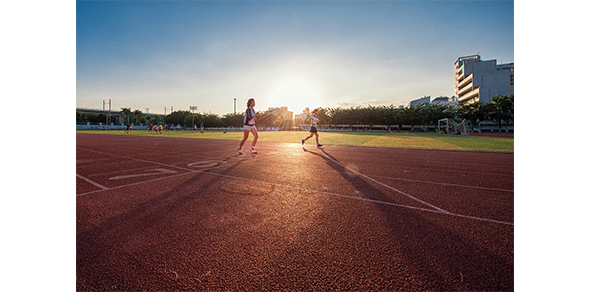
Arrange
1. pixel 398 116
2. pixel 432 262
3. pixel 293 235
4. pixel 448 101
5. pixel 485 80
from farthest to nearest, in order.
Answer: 1. pixel 448 101
2. pixel 485 80
3. pixel 398 116
4. pixel 293 235
5. pixel 432 262

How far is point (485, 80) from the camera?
229ft

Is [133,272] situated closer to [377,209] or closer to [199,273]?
[199,273]

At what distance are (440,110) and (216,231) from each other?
210 ft

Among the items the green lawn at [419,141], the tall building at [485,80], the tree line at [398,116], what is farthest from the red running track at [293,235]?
the tall building at [485,80]

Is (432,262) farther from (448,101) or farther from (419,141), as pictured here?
(448,101)

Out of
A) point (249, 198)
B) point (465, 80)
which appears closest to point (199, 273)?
point (249, 198)

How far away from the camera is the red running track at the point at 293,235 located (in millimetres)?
1951

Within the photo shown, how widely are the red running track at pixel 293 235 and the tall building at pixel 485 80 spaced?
77.2m

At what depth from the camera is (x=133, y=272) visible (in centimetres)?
204

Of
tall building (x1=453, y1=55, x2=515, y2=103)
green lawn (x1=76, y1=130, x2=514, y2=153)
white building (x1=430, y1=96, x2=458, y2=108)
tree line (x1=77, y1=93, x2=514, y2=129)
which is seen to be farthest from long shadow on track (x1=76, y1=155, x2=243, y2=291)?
white building (x1=430, y1=96, x2=458, y2=108)

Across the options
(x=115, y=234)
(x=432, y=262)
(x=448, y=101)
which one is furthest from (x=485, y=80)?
(x=115, y=234)

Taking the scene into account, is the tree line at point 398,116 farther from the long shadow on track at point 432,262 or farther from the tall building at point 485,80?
the long shadow on track at point 432,262

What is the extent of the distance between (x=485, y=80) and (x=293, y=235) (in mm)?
88867
